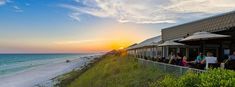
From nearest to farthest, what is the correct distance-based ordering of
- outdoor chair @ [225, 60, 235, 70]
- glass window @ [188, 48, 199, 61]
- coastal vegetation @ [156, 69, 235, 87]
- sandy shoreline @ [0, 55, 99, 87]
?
coastal vegetation @ [156, 69, 235, 87], outdoor chair @ [225, 60, 235, 70], glass window @ [188, 48, 199, 61], sandy shoreline @ [0, 55, 99, 87]

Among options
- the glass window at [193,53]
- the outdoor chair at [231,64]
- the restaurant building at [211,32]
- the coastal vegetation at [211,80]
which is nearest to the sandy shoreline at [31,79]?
the restaurant building at [211,32]

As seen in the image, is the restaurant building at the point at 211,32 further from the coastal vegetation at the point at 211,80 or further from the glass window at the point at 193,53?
the coastal vegetation at the point at 211,80

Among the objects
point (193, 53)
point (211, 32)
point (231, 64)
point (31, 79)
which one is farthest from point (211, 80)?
point (31, 79)

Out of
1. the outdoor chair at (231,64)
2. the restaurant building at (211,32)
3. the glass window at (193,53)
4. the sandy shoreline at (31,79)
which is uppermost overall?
the restaurant building at (211,32)

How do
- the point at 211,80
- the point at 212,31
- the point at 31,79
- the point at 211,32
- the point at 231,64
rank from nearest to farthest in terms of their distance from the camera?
1. the point at 211,80
2. the point at 231,64
3. the point at 211,32
4. the point at 212,31
5. the point at 31,79

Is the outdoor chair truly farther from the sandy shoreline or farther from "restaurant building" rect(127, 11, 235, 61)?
the sandy shoreline

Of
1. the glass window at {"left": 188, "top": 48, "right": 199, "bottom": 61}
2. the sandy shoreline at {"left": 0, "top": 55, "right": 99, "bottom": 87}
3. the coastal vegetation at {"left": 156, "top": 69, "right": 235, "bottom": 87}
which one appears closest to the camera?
the coastal vegetation at {"left": 156, "top": 69, "right": 235, "bottom": 87}

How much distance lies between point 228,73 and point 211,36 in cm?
931

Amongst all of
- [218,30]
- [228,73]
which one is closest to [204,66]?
[218,30]

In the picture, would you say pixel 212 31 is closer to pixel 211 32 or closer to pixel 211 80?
pixel 211 32

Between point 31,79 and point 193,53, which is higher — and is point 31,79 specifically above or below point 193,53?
below

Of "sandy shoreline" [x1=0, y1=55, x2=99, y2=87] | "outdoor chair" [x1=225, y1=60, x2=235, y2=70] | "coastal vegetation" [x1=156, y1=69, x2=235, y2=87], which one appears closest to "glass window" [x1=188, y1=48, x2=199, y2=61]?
"outdoor chair" [x1=225, y1=60, x2=235, y2=70]

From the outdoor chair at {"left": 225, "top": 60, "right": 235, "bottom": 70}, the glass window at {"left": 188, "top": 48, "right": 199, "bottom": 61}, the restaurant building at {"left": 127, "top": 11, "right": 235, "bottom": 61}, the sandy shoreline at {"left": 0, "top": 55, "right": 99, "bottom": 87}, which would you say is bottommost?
the sandy shoreline at {"left": 0, "top": 55, "right": 99, "bottom": 87}

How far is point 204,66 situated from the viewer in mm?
14430
